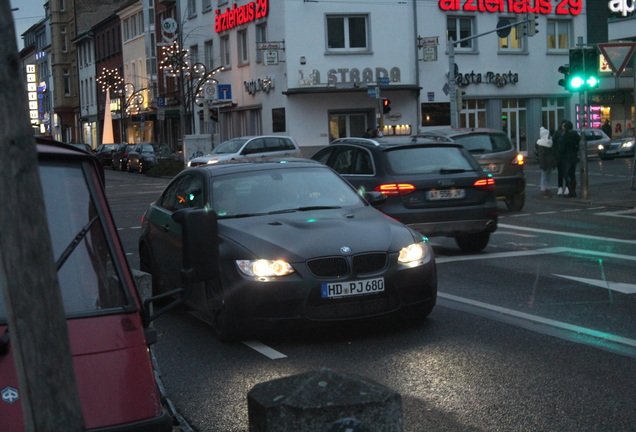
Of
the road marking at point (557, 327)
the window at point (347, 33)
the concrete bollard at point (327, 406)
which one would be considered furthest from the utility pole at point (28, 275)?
the window at point (347, 33)

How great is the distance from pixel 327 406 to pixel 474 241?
33.8 ft

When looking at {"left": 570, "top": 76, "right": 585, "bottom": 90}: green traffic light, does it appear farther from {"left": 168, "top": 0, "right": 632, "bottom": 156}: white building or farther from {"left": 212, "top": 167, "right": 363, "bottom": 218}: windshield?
{"left": 168, "top": 0, "right": 632, "bottom": 156}: white building

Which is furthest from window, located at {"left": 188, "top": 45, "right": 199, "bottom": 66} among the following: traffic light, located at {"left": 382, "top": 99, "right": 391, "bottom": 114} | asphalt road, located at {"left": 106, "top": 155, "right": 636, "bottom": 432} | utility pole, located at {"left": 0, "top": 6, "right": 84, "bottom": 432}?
utility pole, located at {"left": 0, "top": 6, "right": 84, "bottom": 432}

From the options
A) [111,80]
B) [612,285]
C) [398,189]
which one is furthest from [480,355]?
[111,80]

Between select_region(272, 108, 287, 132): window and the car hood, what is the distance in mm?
35743

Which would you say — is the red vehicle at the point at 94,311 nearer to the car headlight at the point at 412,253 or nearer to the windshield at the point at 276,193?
the car headlight at the point at 412,253

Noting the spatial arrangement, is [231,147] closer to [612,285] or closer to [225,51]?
[225,51]

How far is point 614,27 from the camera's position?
5009cm

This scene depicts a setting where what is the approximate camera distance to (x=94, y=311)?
3623 millimetres

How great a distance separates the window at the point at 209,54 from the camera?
173 feet

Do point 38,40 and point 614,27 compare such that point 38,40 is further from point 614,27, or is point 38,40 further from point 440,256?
point 440,256

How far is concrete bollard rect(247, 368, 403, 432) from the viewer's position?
3.22 m

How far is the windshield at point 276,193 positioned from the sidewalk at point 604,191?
40.5ft

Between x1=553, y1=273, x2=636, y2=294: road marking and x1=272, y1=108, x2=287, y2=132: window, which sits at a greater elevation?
x1=272, y1=108, x2=287, y2=132: window
